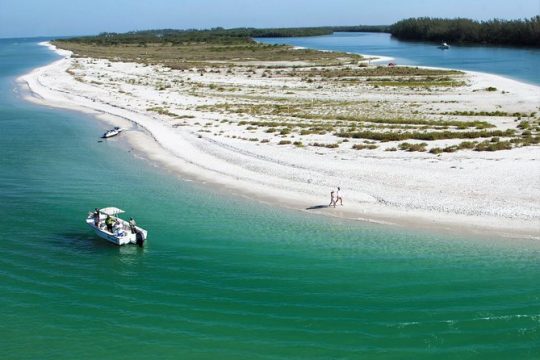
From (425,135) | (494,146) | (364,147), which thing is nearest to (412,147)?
(364,147)

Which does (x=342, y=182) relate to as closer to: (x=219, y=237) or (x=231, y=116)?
(x=219, y=237)

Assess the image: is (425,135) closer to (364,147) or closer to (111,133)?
(364,147)

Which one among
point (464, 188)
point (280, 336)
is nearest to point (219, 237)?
point (280, 336)

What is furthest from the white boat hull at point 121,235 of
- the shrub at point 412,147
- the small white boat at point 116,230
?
the shrub at point 412,147

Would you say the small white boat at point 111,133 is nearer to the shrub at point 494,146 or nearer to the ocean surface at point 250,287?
the ocean surface at point 250,287

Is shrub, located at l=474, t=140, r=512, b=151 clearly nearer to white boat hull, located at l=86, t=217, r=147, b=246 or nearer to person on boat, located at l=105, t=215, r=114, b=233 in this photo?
white boat hull, located at l=86, t=217, r=147, b=246

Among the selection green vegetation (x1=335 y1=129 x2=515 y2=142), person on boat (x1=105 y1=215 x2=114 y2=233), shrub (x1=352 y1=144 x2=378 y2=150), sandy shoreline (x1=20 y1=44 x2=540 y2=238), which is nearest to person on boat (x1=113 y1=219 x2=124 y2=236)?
person on boat (x1=105 y1=215 x2=114 y2=233)
